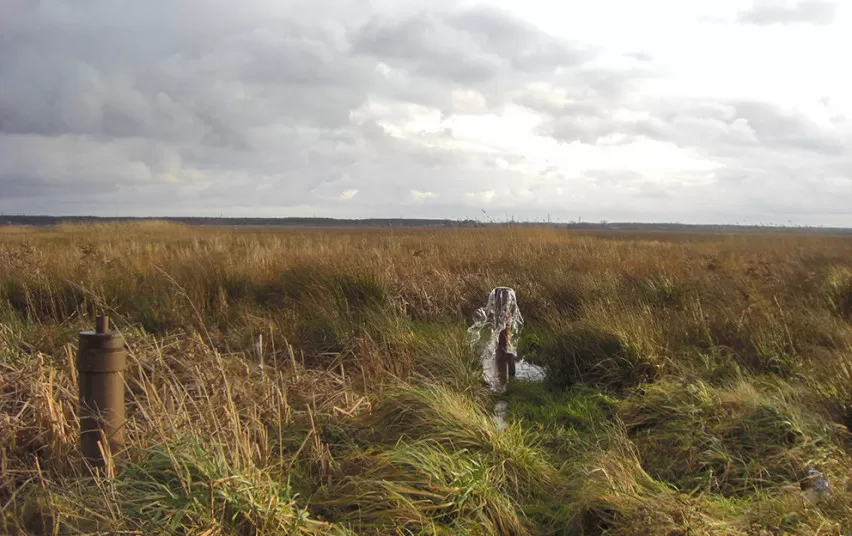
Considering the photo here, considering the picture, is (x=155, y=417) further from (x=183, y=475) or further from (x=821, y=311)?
(x=821, y=311)

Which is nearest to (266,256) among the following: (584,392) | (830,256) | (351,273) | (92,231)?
(351,273)

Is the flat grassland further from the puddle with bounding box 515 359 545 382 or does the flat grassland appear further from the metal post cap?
the metal post cap

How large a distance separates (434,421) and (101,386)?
1.86 meters

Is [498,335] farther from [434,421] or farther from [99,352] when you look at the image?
[99,352]

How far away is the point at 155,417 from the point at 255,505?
111 centimetres

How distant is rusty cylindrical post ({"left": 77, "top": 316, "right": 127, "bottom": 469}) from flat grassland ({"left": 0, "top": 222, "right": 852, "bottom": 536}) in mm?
173

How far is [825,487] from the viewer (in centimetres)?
369

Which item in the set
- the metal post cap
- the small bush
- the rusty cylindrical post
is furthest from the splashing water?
the metal post cap

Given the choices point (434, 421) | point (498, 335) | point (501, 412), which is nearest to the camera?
point (434, 421)

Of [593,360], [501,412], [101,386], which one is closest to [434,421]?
[501,412]

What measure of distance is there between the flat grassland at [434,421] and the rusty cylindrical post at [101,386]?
0.57 ft

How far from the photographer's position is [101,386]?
3.33 meters

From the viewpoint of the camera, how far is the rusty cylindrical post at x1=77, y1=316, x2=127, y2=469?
10.7 feet

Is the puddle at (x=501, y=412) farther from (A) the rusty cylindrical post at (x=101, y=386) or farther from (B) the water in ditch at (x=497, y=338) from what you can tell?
(A) the rusty cylindrical post at (x=101, y=386)
